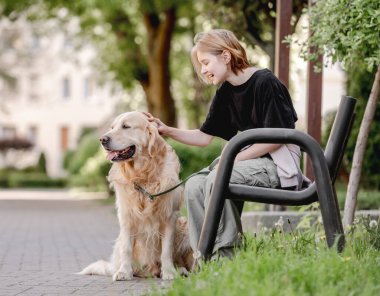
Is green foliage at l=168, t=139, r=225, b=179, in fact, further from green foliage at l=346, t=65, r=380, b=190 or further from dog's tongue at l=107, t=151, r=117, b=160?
dog's tongue at l=107, t=151, r=117, b=160

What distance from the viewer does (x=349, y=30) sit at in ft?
25.7

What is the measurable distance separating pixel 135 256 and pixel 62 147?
61.2 metres

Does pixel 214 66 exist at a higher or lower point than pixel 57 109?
higher

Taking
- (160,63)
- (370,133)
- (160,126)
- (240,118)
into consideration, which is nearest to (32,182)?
(160,63)

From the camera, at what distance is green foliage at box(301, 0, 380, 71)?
293 inches

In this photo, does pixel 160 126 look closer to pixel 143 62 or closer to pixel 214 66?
pixel 214 66

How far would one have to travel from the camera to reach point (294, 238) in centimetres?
658

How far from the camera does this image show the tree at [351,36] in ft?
24.5

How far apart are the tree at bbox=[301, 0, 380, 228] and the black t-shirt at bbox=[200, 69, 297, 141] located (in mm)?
1313

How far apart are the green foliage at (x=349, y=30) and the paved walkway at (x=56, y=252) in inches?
100.0

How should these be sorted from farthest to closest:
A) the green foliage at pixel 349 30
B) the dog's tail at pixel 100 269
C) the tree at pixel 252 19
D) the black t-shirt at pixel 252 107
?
the tree at pixel 252 19
the dog's tail at pixel 100 269
the green foliage at pixel 349 30
the black t-shirt at pixel 252 107

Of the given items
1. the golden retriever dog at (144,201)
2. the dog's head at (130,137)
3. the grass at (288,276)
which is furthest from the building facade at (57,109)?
the grass at (288,276)

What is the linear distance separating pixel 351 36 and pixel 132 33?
19285 millimetres

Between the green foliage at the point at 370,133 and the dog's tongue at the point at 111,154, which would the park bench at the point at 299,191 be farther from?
the green foliage at the point at 370,133
